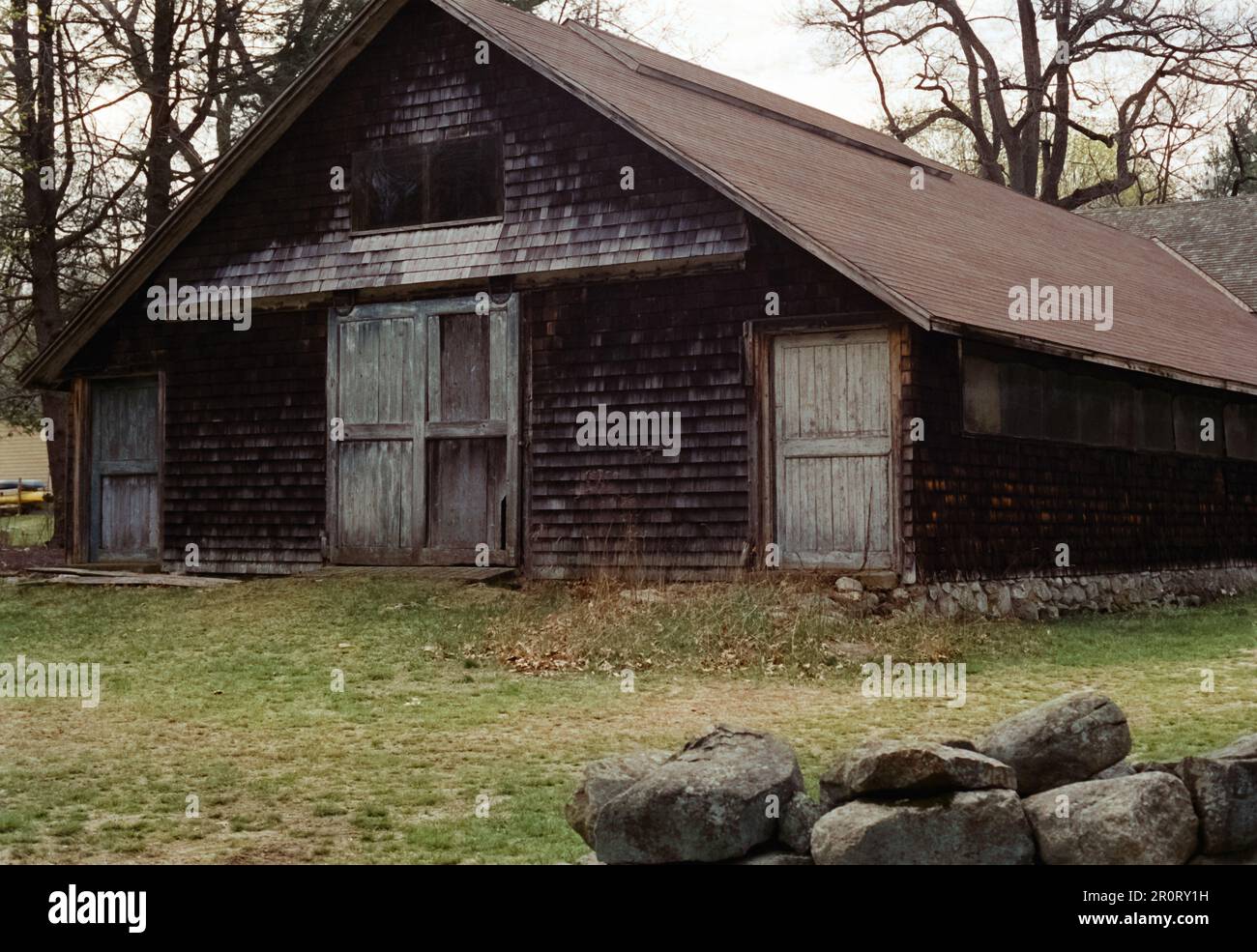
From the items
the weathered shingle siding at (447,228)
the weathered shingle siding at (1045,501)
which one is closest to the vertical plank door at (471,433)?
the weathered shingle siding at (447,228)

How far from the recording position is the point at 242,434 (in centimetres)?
2006

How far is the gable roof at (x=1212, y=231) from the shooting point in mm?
31750

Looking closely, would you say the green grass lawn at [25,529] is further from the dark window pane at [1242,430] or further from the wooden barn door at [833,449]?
the dark window pane at [1242,430]

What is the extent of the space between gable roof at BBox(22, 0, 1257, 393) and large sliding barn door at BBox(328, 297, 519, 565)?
2.74m

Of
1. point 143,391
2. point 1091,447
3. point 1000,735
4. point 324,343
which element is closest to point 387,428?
point 324,343

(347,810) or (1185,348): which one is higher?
(1185,348)

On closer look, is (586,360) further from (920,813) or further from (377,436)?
(920,813)

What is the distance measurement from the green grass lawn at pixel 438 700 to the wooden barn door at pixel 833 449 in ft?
3.93

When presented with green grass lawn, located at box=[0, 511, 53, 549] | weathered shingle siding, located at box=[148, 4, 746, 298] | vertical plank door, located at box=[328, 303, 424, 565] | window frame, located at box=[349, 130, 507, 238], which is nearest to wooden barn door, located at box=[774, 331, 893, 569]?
weathered shingle siding, located at box=[148, 4, 746, 298]

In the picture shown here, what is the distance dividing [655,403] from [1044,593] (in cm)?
502

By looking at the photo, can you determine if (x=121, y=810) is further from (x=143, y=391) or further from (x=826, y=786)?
(x=143, y=391)

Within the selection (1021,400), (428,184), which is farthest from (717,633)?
(428,184)

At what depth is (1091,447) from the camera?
1959 cm
